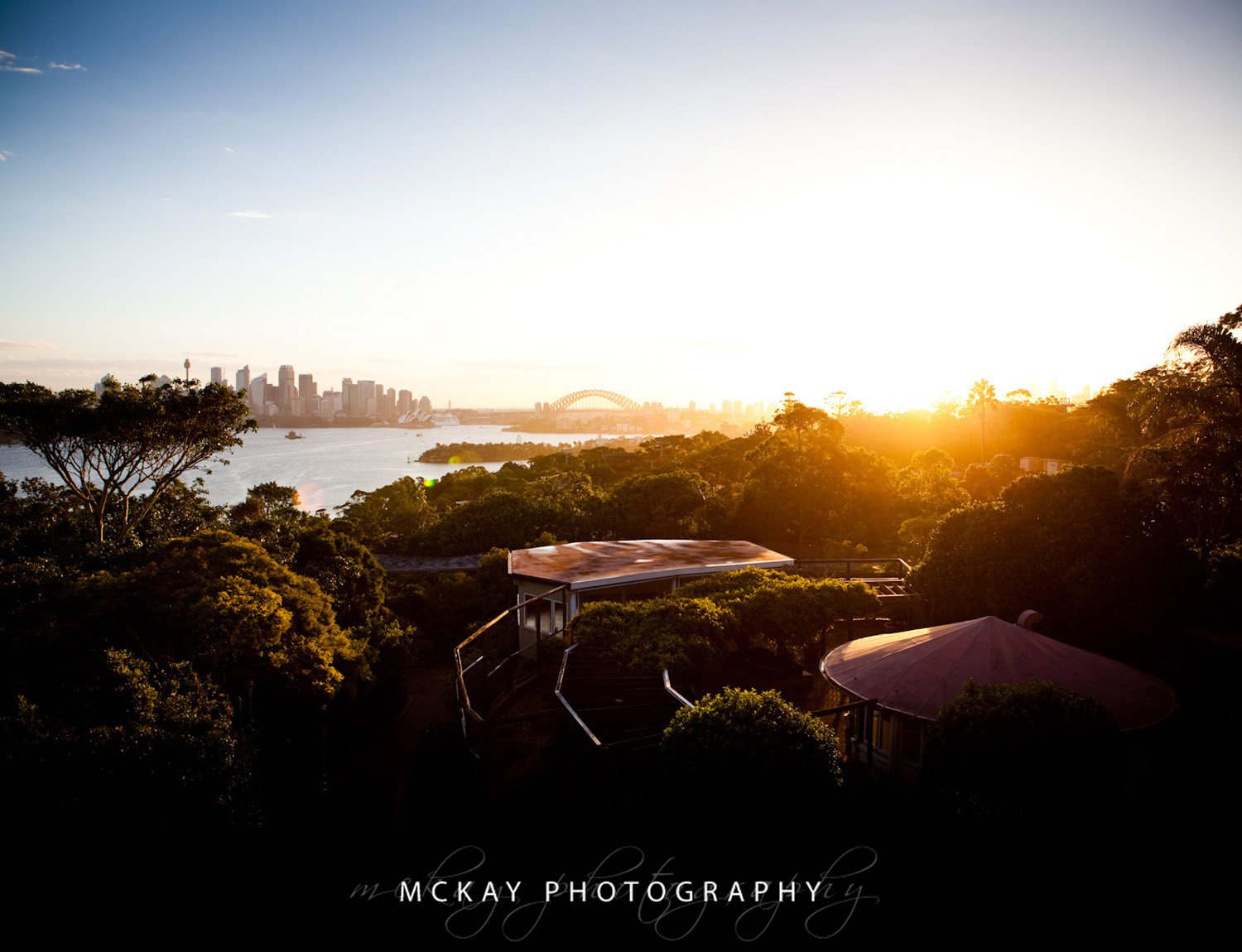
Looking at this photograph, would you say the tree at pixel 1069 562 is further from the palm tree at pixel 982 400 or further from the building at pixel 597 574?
the palm tree at pixel 982 400

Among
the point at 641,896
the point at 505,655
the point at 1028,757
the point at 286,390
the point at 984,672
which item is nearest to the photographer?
the point at 1028,757

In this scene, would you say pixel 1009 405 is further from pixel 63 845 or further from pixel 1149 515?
pixel 63 845

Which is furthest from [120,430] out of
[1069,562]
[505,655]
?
[1069,562]

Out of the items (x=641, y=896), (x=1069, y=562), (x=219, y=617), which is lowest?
(x=641, y=896)

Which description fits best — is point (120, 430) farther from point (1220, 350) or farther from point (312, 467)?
point (312, 467)

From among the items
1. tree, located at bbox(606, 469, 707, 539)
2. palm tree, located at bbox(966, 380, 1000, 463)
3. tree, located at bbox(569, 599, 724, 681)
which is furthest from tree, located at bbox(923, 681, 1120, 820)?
palm tree, located at bbox(966, 380, 1000, 463)

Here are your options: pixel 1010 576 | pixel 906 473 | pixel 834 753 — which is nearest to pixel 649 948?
pixel 834 753

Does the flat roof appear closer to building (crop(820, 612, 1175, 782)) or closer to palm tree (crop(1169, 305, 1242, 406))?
building (crop(820, 612, 1175, 782))
